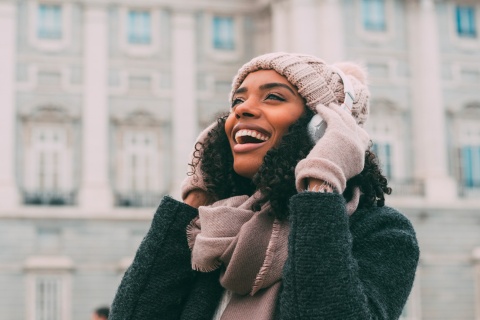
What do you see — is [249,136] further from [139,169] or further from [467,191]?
[467,191]

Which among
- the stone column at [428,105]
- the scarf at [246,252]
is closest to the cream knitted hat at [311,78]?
the scarf at [246,252]

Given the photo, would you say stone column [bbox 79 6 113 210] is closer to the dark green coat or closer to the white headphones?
the dark green coat

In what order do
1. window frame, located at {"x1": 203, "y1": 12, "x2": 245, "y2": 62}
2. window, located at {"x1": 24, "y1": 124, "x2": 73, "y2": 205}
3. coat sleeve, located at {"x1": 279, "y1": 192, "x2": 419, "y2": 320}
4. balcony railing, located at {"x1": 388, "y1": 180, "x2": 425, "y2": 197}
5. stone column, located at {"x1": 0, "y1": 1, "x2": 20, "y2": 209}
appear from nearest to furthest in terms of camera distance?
coat sleeve, located at {"x1": 279, "y1": 192, "x2": 419, "y2": 320}, stone column, located at {"x1": 0, "y1": 1, "x2": 20, "y2": 209}, window, located at {"x1": 24, "y1": 124, "x2": 73, "y2": 205}, balcony railing, located at {"x1": 388, "y1": 180, "x2": 425, "y2": 197}, window frame, located at {"x1": 203, "y1": 12, "x2": 245, "y2": 62}

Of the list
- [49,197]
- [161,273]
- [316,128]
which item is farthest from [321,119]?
[49,197]

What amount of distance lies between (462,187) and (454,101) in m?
1.98

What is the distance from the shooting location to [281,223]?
2174 millimetres

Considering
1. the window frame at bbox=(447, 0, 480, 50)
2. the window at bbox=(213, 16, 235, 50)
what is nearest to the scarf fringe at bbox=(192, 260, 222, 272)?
the window at bbox=(213, 16, 235, 50)

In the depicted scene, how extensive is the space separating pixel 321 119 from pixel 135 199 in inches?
764

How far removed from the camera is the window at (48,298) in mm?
20016

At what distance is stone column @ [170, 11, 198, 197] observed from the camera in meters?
22.0

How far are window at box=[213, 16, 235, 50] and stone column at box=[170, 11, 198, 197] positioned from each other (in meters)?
0.55

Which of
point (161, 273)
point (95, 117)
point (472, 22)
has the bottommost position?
point (161, 273)

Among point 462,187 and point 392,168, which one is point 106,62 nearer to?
point 392,168

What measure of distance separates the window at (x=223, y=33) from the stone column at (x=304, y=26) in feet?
5.59
